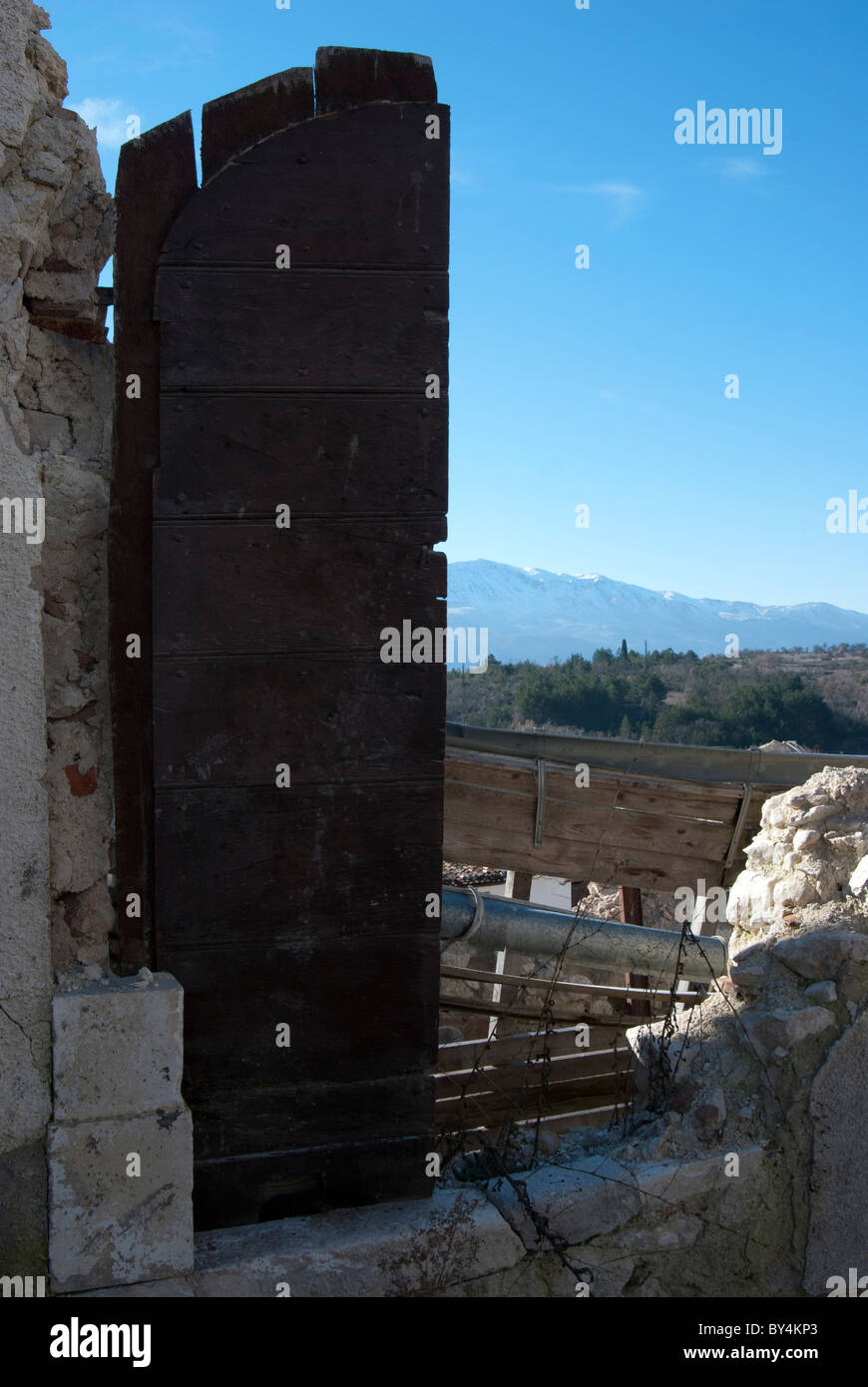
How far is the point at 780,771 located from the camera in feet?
16.0

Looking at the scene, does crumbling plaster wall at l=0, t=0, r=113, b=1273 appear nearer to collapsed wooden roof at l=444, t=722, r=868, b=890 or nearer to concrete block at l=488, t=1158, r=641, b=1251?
concrete block at l=488, t=1158, r=641, b=1251

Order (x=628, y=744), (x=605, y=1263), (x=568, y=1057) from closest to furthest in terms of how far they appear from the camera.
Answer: (x=605, y=1263), (x=568, y=1057), (x=628, y=744)

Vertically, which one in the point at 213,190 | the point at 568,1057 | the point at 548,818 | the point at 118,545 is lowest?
the point at 568,1057

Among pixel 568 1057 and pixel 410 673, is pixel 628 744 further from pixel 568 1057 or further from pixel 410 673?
pixel 410 673

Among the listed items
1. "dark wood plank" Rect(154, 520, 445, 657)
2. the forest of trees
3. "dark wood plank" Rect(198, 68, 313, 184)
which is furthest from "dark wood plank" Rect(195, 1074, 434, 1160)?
the forest of trees

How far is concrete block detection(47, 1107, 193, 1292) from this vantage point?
2.23 meters

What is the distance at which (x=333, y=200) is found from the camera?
95.3 inches

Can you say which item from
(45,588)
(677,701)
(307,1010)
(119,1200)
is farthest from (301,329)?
(677,701)

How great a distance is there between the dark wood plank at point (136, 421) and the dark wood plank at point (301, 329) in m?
0.06

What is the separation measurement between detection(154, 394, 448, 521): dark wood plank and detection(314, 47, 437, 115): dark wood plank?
71 cm

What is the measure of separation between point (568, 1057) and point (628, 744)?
1.40m

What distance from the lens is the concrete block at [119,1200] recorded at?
223 centimetres

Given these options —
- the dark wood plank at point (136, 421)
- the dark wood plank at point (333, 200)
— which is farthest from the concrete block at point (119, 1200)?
the dark wood plank at point (333, 200)
